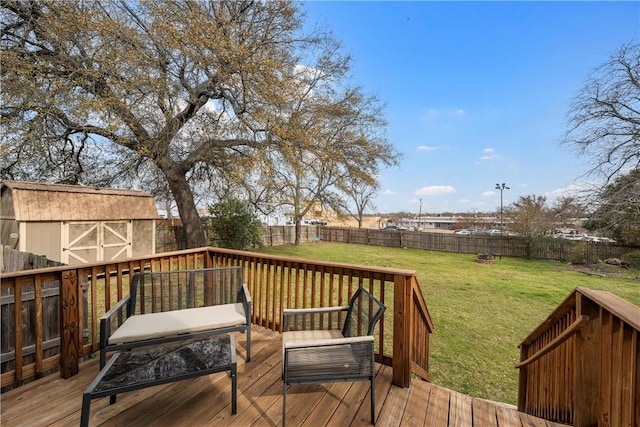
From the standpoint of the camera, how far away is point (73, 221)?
744cm

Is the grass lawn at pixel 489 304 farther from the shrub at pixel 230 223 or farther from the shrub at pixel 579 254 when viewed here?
the shrub at pixel 230 223

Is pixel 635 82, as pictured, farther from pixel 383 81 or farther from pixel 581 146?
pixel 383 81

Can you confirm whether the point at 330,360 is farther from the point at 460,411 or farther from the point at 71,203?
the point at 71,203

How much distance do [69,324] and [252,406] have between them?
5.96 feet

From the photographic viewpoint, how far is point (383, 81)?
11625mm

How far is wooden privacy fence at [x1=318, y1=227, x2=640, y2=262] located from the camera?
511 inches

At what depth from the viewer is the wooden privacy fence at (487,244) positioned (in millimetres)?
12969

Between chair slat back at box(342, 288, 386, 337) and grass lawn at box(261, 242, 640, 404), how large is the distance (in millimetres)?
2356

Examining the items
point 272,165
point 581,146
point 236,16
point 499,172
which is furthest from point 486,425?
point 499,172

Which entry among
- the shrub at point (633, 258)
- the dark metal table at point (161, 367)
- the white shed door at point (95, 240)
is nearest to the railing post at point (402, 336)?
the dark metal table at point (161, 367)

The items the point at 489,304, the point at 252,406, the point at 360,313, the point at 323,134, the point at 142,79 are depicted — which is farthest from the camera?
the point at 323,134

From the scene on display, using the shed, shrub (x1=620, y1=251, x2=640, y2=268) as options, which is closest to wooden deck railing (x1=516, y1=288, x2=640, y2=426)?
the shed

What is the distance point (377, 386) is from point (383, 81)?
1183 cm

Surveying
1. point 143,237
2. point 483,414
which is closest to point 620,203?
point 483,414
